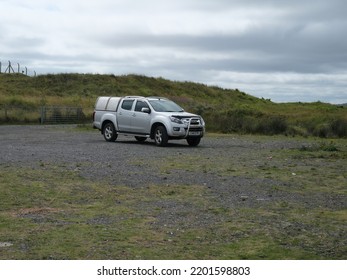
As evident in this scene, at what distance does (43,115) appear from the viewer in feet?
144

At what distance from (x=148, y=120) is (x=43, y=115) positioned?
22.6 metres

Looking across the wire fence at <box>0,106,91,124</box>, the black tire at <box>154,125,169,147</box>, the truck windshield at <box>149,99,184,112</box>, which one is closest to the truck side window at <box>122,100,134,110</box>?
the truck windshield at <box>149,99,184,112</box>

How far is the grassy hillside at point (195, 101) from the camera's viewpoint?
33344 mm

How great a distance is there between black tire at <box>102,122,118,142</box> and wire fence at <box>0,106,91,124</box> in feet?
63.3

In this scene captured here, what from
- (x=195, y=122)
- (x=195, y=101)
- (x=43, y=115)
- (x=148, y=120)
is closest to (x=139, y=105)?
(x=148, y=120)

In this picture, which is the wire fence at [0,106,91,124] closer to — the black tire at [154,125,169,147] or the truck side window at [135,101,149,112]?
the truck side window at [135,101,149,112]

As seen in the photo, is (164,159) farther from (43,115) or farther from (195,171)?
(43,115)

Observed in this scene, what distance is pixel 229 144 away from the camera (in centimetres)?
2422

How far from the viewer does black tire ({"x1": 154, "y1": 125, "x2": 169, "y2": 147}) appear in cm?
2230

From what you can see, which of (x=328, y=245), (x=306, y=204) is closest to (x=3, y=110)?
(x=306, y=204)

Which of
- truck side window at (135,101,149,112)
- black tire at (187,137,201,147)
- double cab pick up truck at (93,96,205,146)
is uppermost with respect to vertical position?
truck side window at (135,101,149,112)

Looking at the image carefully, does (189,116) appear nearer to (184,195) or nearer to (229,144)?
(229,144)

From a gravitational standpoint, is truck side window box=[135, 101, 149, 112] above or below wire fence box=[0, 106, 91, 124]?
above

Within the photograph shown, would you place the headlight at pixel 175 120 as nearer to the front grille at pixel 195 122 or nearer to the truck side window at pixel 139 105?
the front grille at pixel 195 122
